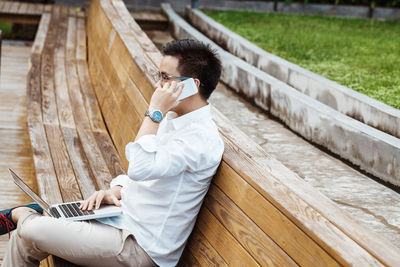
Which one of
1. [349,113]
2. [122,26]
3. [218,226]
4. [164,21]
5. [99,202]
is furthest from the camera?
[164,21]

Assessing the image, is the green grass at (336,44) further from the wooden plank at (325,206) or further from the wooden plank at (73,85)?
the wooden plank at (325,206)

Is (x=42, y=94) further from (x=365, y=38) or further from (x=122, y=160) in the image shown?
(x=365, y=38)

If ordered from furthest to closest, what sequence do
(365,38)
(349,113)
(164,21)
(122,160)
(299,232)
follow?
1. (164,21)
2. (365,38)
3. (349,113)
4. (122,160)
5. (299,232)

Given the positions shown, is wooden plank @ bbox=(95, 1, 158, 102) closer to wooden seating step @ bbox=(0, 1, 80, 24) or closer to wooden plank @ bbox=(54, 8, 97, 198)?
wooden plank @ bbox=(54, 8, 97, 198)

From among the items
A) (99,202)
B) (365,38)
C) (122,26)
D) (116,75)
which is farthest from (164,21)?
(99,202)

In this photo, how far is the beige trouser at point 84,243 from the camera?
256 cm

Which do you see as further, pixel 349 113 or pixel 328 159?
pixel 349 113

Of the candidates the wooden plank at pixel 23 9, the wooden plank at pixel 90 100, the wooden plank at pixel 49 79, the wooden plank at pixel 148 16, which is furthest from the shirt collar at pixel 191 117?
the wooden plank at pixel 23 9

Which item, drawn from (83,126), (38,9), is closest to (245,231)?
(83,126)

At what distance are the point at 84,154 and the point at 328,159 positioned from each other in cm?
183

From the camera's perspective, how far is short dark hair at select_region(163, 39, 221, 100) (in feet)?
8.52

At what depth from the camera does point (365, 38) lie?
8469 mm

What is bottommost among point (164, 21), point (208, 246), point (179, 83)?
point (164, 21)

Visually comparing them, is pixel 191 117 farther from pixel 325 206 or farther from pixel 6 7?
pixel 6 7
